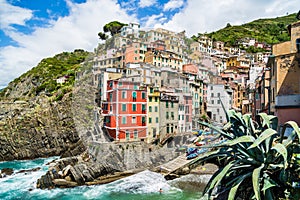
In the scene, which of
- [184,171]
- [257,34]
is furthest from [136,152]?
[257,34]

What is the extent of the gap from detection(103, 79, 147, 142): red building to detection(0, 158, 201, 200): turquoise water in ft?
15.9

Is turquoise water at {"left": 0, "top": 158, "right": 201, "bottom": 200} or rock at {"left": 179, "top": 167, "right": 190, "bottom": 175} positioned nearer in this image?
turquoise water at {"left": 0, "top": 158, "right": 201, "bottom": 200}

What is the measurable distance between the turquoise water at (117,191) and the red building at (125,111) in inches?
191

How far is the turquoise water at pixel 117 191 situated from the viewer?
1647 cm

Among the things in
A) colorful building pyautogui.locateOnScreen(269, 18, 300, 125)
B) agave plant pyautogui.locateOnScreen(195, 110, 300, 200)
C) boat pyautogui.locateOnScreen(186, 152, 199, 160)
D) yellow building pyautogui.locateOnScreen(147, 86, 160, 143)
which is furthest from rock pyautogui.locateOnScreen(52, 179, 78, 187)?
agave plant pyautogui.locateOnScreen(195, 110, 300, 200)

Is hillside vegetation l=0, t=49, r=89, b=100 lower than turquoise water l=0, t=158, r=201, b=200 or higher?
higher

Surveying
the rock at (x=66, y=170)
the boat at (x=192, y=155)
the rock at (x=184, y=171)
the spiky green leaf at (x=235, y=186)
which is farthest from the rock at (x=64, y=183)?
the spiky green leaf at (x=235, y=186)

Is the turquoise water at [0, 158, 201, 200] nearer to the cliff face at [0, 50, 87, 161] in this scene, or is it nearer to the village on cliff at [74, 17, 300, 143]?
the village on cliff at [74, 17, 300, 143]

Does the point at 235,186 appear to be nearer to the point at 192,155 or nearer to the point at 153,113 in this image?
the point at 153,113

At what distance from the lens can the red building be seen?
13.6m

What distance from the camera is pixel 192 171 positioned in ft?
64.8

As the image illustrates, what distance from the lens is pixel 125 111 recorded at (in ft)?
47.7

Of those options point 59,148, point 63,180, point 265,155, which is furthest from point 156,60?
point 59,148

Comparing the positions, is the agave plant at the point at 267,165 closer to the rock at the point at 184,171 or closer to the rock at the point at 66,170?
the rock at the point at 184,171
